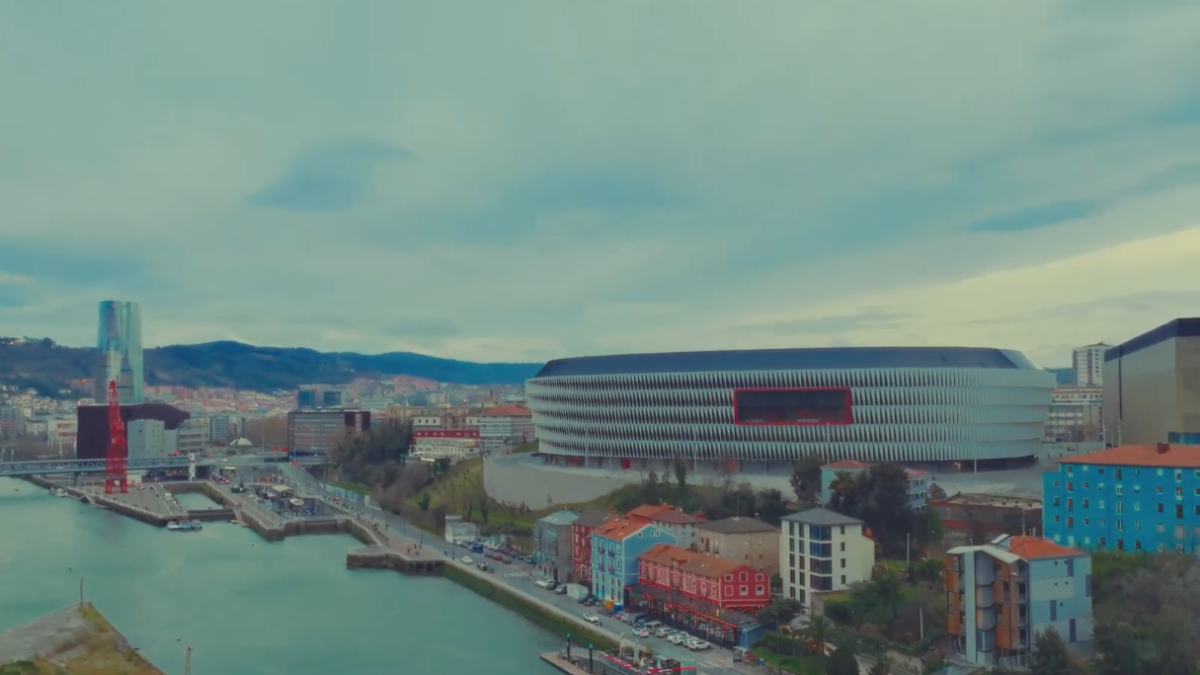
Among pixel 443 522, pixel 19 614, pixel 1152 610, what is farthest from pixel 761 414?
pixel 19 614

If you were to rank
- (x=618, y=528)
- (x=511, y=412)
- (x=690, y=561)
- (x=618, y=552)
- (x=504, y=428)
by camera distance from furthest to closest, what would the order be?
(x=511, y=412) < (x=504, y=428) < (x=618, y=528) < (x=618, y=552) < (x=690, y=561)

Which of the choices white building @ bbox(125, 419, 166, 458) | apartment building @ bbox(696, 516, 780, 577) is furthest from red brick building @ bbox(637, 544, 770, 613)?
white building @ bbox(125, 419, 166, 458)

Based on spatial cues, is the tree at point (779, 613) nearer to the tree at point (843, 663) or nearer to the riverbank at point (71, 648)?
the tree at point (843, 663)

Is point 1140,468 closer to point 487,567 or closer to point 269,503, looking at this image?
point 487,567

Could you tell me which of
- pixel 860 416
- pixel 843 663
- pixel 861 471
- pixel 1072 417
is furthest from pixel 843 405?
pixel 1072 417

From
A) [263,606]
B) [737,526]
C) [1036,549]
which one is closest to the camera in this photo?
[1036,549]

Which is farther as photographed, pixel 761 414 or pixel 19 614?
pixel 761 414

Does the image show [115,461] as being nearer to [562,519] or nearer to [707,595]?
[562,519]
